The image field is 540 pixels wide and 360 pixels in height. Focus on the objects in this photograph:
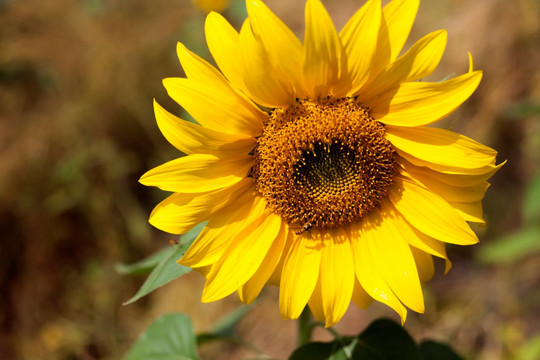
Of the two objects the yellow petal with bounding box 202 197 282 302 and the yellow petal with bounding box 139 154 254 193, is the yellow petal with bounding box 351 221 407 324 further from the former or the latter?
the yellow petal with bounding box 139 154 254 193

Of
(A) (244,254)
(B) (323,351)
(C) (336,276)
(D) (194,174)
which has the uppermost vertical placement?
(D) (194,174)

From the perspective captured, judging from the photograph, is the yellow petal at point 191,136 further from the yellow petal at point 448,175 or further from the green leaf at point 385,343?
the green leaf at point 385,343

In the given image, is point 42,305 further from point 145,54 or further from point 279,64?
point 279,64

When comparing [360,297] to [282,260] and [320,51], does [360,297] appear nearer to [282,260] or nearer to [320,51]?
[282,260]

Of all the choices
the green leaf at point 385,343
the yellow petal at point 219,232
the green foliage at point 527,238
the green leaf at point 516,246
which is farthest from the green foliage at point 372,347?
the green leaf at point 516,246

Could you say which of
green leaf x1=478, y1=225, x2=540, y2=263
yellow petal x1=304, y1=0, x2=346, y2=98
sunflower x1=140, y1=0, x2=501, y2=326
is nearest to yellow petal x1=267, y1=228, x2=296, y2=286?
sunflower x1=140, y1=0, x2=501, y2=326

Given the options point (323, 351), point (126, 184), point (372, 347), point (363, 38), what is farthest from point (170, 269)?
point (126, 184)

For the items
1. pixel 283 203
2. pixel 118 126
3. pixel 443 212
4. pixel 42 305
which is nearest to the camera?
pixel 443 212

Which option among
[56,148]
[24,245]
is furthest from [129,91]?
[24,245]

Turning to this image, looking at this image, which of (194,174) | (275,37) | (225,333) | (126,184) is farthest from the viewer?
(126,184)
